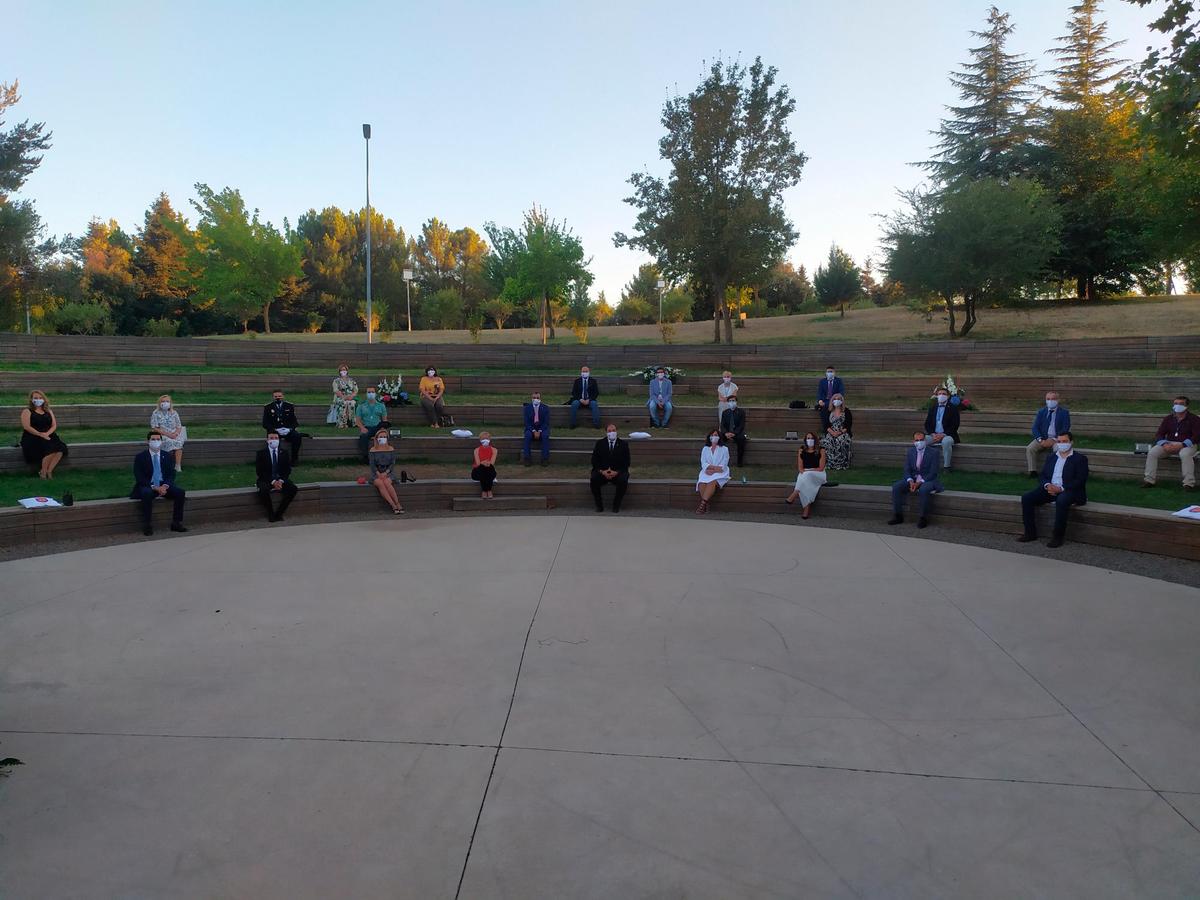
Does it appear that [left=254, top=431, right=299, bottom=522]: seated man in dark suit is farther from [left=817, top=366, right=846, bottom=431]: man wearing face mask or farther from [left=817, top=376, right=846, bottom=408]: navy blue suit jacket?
[left=817, top=376, right=846, bottom=408]: navy blue suit jacket

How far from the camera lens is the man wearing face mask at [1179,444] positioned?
432 inches

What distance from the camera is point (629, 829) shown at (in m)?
3.87

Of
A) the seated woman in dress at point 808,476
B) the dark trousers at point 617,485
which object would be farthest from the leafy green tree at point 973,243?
the dark trousers at point 617,485

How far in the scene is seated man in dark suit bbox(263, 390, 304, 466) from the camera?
1409cm

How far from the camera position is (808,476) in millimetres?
12000

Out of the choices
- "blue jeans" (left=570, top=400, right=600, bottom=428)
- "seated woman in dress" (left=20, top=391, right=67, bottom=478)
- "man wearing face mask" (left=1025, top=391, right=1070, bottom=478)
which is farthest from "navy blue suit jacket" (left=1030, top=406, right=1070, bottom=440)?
"seated woman in dress" (left=20, top=391, right=67, bottom=478)

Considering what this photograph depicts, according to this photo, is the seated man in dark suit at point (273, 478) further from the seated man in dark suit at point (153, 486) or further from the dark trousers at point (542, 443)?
the dark trousers at point (542, 443)

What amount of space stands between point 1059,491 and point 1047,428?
2721 millimetres

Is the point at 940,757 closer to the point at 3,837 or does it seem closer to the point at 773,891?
the point at 773,891

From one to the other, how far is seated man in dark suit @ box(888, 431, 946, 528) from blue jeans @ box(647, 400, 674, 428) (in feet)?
21.1

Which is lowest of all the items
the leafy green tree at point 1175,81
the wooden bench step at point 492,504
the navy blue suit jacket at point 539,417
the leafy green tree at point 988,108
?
the wooden bench step at point 492,504

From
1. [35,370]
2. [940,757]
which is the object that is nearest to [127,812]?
[940,757]

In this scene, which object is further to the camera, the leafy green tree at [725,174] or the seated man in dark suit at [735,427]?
the leafy green tree at [725,174]

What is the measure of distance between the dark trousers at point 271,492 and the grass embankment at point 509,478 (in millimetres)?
1215
